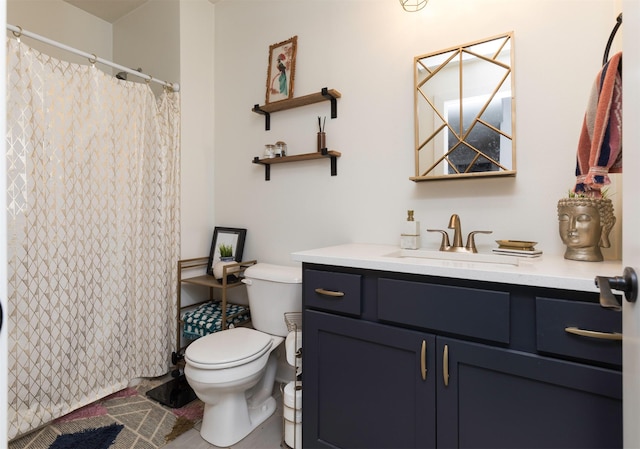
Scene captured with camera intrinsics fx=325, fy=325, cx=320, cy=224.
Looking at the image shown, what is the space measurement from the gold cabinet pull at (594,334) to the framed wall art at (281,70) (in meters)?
1.85

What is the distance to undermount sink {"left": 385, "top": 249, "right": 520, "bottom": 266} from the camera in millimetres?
1303

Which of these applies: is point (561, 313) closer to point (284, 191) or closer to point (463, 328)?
point (463, 328)

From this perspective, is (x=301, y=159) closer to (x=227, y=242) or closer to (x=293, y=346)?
(x=227, y=242)

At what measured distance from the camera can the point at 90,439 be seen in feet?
5.23

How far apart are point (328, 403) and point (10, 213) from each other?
1754 millimetres

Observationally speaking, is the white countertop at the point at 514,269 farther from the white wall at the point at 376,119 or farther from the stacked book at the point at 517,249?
the white wall at the point at 376,119

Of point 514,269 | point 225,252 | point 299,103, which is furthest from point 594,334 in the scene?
point 225,252

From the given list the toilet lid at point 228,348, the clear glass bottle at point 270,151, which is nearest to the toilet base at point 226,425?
the toilet lid at point 228,348

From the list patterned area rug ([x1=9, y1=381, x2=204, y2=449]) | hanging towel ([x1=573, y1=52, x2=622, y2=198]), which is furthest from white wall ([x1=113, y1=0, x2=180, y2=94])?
hanging towel ([x1=573, y1=52, x2=622, y2=198])

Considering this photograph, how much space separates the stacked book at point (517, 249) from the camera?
51.4 inches

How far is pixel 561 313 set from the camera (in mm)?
942

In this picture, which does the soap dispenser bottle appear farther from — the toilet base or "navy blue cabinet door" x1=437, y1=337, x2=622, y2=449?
the toilet base

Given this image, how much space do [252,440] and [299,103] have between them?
1.90m

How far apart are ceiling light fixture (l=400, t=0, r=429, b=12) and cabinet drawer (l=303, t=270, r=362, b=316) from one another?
4.64 feet
